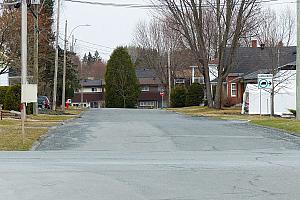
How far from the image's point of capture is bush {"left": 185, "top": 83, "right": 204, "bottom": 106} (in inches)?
2928

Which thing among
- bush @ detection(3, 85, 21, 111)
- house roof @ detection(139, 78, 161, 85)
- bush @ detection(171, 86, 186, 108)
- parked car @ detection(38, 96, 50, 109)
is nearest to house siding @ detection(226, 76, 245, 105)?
bush @ detection(171, 86, 186, 108)

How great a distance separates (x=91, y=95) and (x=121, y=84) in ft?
116

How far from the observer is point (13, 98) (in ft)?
150

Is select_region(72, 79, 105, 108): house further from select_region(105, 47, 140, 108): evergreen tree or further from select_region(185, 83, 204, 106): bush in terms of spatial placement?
select_region(185, 83, 204, 106): bush

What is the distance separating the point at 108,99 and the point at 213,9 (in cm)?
4244

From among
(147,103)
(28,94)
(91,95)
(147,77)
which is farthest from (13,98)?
(91,95)

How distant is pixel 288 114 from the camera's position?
46.1m

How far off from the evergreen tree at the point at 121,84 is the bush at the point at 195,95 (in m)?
20.6

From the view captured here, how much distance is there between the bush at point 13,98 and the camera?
45.2 meters

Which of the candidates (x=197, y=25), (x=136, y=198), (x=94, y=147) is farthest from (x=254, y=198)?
(x=197, y=25)

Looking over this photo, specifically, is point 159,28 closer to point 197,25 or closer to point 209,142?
point 197,25

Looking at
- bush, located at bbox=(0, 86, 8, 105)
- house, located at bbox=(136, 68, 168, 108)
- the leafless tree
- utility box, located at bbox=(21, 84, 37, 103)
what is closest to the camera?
utility box, located at bbox=(21, 84, 37, 103)

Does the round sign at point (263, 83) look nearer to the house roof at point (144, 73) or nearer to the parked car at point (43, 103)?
the parked car at point (43, 103)

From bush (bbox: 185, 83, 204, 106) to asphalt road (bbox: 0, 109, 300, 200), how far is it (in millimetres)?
50789
